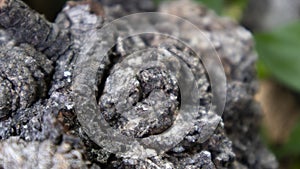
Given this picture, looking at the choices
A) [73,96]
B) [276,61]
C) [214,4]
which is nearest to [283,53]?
[276,61]

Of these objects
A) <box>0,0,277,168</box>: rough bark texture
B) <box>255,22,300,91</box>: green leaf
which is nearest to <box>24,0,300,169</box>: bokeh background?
<box>255,22,300,91</box>: green leaf

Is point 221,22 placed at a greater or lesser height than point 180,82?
greater

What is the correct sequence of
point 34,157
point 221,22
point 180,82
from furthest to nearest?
point 221,22 → point 180,82 → point 34,157

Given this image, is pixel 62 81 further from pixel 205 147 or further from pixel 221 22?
pixel 221 22

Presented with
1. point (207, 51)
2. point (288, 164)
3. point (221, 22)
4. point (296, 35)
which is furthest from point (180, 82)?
point (288, 164)

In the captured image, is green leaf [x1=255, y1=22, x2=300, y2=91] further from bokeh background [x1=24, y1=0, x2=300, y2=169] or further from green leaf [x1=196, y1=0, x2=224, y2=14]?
green leaf [x1=196, y1=0, x2=224, y2=14]

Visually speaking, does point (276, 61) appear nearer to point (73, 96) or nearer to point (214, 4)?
point (214, 4)

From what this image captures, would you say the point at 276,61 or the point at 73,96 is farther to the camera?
the point at 276,61
